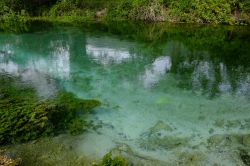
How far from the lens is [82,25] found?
2750cm

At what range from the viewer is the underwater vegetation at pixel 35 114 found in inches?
384

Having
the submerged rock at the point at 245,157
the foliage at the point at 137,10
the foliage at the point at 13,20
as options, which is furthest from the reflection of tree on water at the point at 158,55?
the foliage at the point at 13,20

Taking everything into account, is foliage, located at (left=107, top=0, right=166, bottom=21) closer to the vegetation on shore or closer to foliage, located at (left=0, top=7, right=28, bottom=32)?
the vegetation on shore

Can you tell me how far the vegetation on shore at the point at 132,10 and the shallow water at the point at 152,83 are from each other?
2.32 m

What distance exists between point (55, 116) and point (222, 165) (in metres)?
5.24

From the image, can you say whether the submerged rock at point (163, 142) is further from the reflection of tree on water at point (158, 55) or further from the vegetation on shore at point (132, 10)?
the vegetation on shore at point (132, 10)

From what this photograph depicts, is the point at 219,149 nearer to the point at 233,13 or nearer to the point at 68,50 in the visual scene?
the point at 68,50

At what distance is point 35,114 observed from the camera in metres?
10.7

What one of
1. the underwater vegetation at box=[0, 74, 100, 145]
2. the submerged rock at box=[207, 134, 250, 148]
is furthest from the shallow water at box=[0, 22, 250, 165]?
the underwater vegetation at box=[0, 74, 100, 145]

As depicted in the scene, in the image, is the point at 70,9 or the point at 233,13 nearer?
the point at 233,13

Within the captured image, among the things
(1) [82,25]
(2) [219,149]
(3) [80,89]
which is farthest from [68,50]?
(2) [219,149]

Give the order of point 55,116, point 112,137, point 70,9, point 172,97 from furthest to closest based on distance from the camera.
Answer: point 70,9 → point 172,97 → point 55,116 → point 112,137

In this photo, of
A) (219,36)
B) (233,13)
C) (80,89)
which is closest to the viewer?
(80,89)

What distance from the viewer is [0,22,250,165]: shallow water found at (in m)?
9.17
